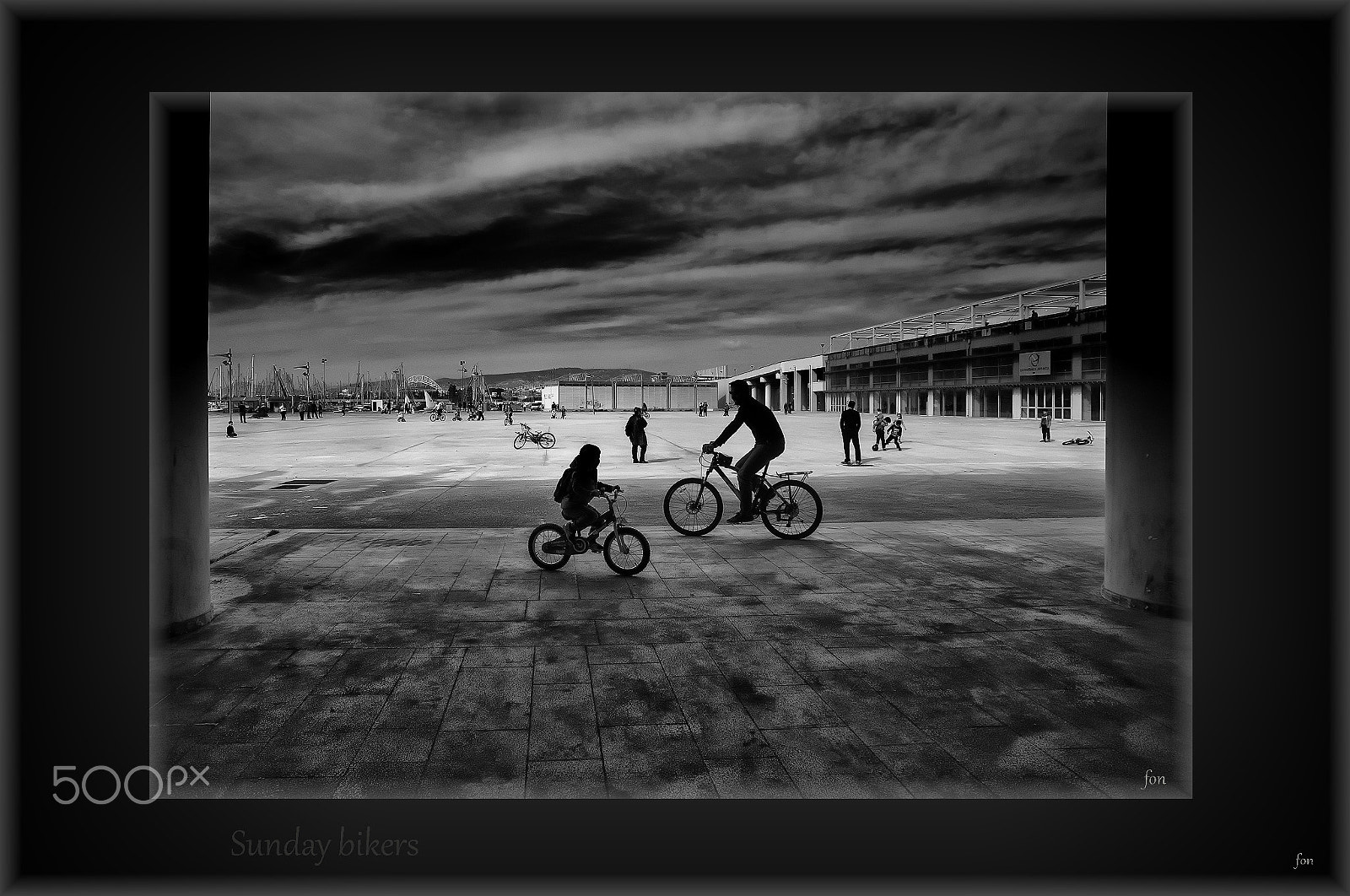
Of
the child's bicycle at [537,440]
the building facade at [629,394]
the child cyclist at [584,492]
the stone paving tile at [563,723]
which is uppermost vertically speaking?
the building facade at [629,394]

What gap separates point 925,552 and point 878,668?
4.15m

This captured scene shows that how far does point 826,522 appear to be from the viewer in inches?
447

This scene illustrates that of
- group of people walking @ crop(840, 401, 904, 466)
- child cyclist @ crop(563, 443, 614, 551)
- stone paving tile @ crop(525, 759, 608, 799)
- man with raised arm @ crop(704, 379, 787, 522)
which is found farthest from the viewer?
Answer: group of people walking @ crop(840, 401, 904, 466)

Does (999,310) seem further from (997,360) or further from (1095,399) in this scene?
(1095,399)

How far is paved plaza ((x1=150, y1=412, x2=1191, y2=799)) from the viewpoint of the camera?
143 inches

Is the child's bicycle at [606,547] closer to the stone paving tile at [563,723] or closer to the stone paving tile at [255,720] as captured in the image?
the stone paving tile at [563,723]

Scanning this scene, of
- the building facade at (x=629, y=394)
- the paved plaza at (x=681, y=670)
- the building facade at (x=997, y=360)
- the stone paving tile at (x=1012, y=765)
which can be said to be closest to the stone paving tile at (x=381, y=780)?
the paved plaza at (x=681, y=670)

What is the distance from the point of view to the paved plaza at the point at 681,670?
362 centimetres

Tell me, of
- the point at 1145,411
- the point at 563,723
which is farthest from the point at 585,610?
the point at 1145,411

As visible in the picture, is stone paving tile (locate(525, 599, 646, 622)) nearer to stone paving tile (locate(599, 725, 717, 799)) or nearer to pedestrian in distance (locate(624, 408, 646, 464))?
stone paving tile (locate(599, 725, 717, 799))

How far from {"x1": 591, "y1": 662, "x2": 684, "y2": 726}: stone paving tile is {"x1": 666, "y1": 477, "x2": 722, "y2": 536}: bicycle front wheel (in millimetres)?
5020

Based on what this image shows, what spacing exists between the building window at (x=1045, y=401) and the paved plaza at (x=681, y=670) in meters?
45.8

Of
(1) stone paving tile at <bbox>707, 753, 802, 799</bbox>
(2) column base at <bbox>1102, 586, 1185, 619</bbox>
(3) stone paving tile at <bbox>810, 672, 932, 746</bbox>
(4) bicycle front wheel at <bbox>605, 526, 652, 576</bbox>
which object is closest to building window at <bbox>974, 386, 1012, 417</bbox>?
(2) column base at <bbox>1102, 586, 1185, 619</bbox>

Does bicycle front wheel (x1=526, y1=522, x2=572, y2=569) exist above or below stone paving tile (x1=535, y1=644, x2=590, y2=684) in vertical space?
above
